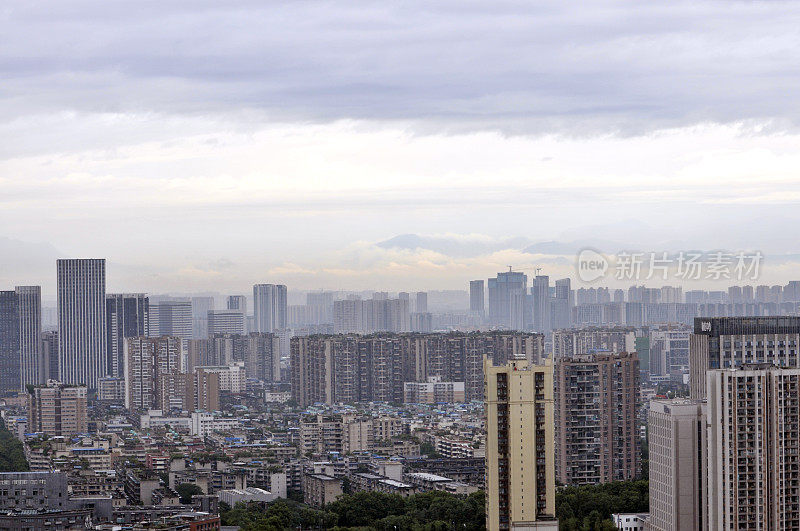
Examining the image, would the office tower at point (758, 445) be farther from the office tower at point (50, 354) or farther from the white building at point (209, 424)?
the office tower at point (50, 354)

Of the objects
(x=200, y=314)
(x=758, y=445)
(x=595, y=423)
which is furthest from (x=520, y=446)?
(x=200, y=314)

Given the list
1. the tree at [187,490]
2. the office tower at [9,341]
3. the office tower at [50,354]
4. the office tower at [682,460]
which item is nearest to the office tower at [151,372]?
the office tower at [9,341]

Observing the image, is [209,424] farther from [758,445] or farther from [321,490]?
[758,445]

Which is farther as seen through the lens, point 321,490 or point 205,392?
point 205,392

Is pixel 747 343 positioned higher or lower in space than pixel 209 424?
higher

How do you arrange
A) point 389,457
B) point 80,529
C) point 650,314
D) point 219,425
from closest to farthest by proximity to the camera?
1. point 80,529
2. point 389,457
3. point 650,314
4. point 219,425

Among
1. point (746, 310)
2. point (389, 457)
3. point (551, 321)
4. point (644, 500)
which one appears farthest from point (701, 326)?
point (551, 321)

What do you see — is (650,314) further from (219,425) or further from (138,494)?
(138,494)
